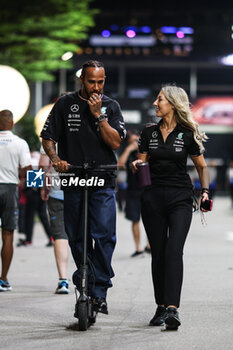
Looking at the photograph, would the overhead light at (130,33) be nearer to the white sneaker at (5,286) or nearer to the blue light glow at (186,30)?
the blue light glow at (186,30)

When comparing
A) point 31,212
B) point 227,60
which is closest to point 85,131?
point 31,212

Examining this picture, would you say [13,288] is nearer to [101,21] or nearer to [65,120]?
[65,120]

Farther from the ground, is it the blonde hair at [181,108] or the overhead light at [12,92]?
the overhead light at [12,92]

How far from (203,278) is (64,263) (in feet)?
6.09

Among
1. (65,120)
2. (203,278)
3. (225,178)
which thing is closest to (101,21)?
(225,178)

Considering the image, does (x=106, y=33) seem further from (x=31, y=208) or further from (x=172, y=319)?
(x=172, y=319)

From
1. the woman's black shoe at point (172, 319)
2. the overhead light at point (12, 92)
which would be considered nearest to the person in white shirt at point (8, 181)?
the woman's black shoe at point (172, 319)

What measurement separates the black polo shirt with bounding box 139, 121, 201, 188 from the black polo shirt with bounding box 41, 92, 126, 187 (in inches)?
14.1

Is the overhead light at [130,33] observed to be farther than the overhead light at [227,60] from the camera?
No

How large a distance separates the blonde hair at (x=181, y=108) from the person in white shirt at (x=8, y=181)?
2.48 meters

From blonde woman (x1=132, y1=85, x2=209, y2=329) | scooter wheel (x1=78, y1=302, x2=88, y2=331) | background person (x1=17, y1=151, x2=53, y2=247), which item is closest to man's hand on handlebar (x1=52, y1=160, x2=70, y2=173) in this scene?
blonde woman (x1=132, y1=85, x2=209, y2=329)

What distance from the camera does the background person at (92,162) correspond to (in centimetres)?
651

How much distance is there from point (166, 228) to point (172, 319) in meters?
0.79

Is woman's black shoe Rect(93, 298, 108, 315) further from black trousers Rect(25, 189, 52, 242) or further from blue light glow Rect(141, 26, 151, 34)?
blue light glow Rect(141, 26, 151, 34)
